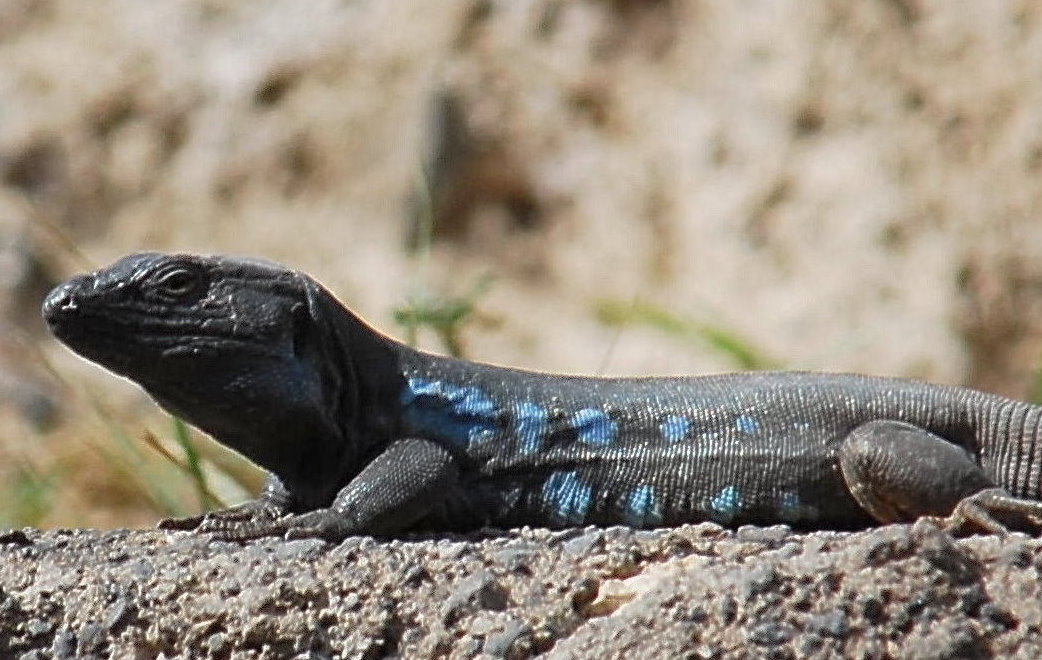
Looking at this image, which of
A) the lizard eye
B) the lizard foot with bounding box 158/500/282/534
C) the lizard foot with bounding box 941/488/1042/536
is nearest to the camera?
the lizard foot with bounding box 941/488/1042/536

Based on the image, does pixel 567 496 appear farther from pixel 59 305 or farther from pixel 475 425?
pixel 59 305

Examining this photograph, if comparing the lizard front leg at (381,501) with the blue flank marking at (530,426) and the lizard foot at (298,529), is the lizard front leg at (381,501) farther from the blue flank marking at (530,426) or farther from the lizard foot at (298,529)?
the blue flank marking at (530,426)

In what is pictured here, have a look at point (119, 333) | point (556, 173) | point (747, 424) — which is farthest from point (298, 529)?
point (556, 173)

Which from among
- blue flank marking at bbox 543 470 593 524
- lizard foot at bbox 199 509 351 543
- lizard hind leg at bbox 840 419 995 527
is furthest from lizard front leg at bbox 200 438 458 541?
lizard hind leg at bbox 840 419 995 527

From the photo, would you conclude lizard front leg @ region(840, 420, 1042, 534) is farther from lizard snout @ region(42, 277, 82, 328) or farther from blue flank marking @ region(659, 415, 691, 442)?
lizard snout @ region(42, 277, 82, 328)

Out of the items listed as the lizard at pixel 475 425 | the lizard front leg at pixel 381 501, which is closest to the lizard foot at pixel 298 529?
the lizard front leg at pixel 381 501

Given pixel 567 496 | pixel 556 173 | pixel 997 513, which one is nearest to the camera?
pixel 997 513
